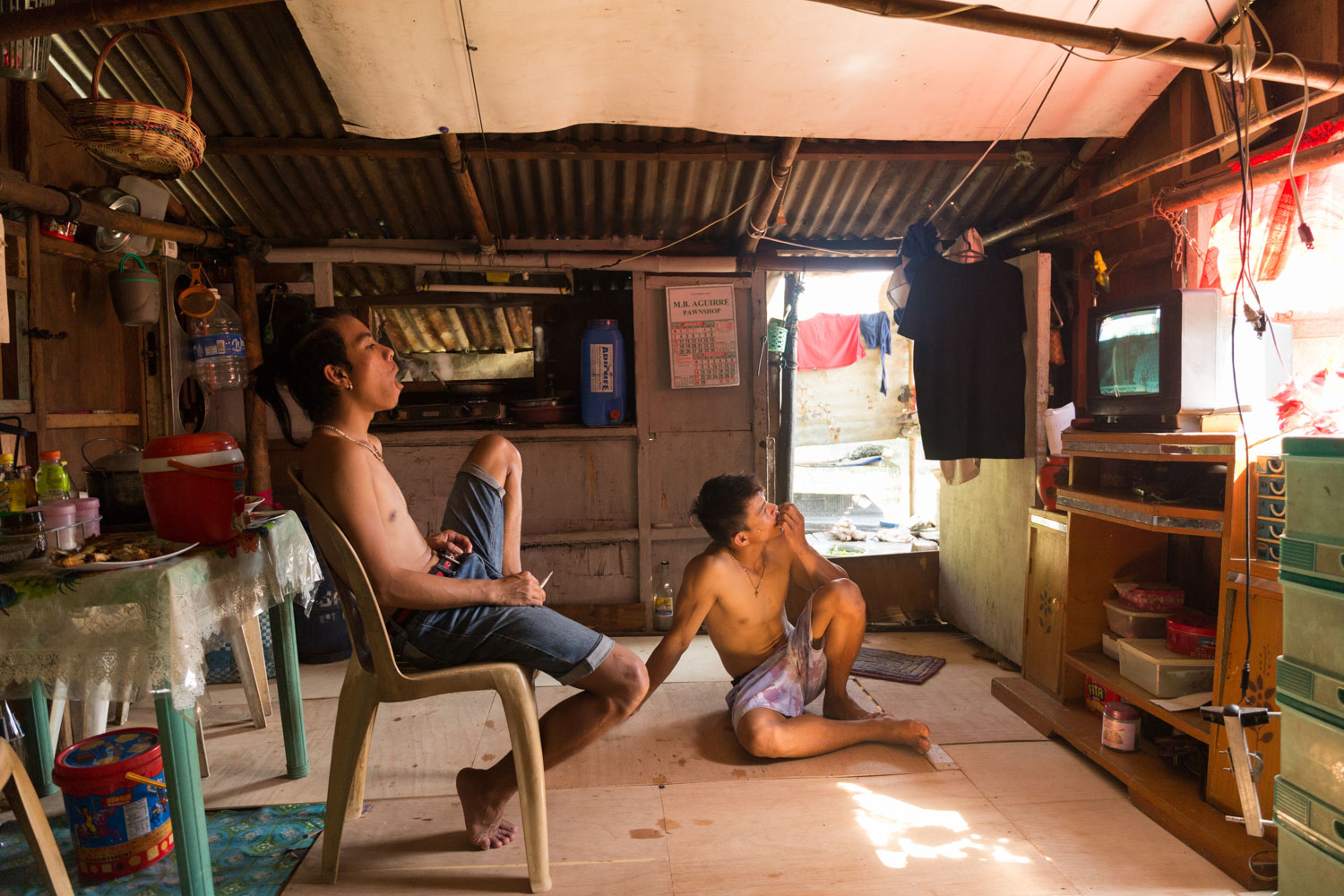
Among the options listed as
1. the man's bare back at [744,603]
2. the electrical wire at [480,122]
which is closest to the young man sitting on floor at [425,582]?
the man's bare back at [744,603]

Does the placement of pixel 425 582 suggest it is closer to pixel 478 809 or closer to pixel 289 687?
pixel 478 809

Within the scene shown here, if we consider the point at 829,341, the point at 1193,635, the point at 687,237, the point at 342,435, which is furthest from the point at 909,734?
the point at 829,341

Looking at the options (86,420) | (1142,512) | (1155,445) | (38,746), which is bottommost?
(38,746)

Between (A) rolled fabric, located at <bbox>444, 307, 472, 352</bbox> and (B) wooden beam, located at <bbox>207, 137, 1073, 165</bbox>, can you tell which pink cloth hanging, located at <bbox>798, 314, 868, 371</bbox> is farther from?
(A) rolled fabric, located at <bbox>444, 307, 472, 352</bbox>

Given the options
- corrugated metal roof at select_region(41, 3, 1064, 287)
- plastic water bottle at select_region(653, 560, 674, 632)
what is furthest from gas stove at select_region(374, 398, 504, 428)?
plastic water bottle at select_region(653, 560, 674, 632)

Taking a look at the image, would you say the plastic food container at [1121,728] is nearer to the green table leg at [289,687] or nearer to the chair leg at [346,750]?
the chair leg at [346,750]

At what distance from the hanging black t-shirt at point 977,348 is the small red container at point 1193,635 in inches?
53.8

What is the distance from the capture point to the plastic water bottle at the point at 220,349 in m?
4.42

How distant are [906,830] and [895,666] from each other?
5.73 ft

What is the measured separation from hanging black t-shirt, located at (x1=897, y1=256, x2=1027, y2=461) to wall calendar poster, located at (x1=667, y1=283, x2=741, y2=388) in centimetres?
131

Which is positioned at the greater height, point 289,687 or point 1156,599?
point 1156,599

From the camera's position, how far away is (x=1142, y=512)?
274 centimetres

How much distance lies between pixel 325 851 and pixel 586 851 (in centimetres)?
80

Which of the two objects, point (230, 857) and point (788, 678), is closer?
point (230, 857)
